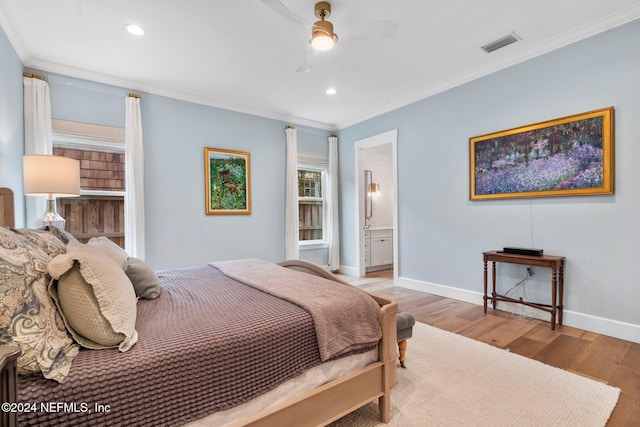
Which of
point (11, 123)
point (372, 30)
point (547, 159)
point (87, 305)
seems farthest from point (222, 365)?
point (547, 159)

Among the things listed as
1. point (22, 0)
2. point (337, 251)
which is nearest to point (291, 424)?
point (22, 0)

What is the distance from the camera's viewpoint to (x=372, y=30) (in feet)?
7.61

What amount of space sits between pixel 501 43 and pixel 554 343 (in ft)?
9.47

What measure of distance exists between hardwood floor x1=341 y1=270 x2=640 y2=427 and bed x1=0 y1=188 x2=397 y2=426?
3.62 ft

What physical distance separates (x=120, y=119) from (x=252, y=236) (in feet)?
7.61

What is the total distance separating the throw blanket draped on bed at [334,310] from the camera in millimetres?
1446

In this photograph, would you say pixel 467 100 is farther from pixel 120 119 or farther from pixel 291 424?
pixel 120 119

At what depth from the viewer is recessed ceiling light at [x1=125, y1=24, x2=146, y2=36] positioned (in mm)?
2570

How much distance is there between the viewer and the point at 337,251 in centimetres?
562

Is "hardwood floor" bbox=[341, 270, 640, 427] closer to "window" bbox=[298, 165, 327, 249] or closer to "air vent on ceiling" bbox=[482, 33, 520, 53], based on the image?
"window" bbox=[298, 165, 327, 249]

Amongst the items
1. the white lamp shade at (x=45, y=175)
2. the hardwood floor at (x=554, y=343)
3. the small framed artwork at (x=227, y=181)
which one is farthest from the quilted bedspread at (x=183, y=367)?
the small framed artwork at (x=227, y=181)

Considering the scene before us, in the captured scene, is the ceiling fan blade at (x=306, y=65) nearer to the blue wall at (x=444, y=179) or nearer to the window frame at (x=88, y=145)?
the blue wall at (x=444, y=179)

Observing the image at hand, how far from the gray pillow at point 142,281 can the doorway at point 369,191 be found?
353cm

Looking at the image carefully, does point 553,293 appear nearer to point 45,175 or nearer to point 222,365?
point 222,365
